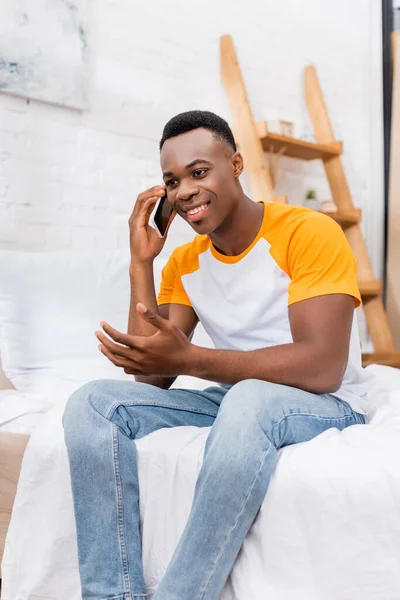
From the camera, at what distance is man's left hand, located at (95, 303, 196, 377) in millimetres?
1033

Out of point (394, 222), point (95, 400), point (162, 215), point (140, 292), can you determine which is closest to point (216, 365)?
point (95, 400)

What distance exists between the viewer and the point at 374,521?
2.97 ft

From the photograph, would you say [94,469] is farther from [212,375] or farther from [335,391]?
[335,391]

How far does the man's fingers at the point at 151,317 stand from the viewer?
983 millimetres

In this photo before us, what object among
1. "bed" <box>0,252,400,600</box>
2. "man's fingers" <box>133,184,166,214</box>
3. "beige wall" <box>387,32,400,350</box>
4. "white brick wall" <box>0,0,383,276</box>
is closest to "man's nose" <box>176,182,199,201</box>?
"man's fingers" <box>133,184,166,214</box>

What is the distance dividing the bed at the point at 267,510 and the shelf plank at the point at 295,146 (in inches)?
50.3

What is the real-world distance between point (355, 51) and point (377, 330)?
1407 mm

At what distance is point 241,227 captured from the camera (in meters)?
1.31

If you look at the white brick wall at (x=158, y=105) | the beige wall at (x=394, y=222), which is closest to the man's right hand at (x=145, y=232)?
the white brick wall at (x=158, y=105)

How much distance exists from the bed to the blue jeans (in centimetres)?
3

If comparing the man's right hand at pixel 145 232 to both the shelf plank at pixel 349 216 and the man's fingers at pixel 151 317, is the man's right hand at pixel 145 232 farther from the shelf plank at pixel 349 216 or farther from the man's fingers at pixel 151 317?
the shelf plank at pixel 349 216

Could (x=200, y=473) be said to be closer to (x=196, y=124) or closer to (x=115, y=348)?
(x=115, y=348)

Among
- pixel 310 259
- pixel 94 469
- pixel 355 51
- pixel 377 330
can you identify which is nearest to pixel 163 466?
pixel 94 469

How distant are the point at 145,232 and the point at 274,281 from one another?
310mm
